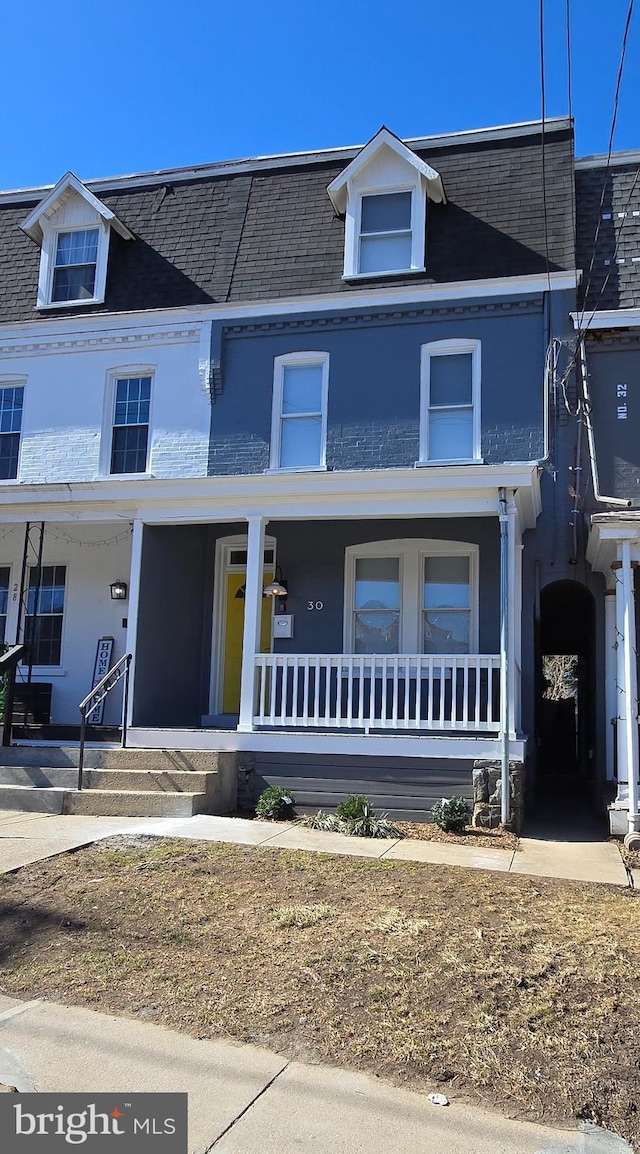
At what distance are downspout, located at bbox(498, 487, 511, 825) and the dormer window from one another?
26.5ft

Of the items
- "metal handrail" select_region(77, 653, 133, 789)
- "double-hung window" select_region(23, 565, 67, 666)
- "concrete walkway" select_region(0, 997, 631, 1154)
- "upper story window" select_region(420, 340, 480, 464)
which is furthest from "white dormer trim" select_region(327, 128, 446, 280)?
"concrete walkway" select_region(0, 997, 631, 1154)

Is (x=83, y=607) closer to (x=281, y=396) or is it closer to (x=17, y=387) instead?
(x=17, y=387)

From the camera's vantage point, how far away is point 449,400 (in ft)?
42.2

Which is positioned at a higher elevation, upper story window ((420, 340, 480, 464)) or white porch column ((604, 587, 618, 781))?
upper story window ((420, 340, 480, 464))

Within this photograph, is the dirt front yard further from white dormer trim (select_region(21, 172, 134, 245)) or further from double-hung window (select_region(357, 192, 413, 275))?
white dormer trim (select_region(21, 172, 134, 245))

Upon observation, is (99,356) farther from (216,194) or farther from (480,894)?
(480,894)

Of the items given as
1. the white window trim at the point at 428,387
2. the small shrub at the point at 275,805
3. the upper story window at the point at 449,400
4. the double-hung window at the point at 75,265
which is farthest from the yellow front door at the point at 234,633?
the double-hung window at the point at 75,265

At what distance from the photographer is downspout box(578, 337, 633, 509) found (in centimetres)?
1162

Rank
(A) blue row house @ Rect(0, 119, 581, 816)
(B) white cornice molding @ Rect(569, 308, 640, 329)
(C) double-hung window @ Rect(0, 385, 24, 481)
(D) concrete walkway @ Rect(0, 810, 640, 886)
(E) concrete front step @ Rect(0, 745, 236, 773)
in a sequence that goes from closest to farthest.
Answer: (D) concrete walkway @ Rect(0, 810, 640, 886)
(E) concrete front step @ Rect(0, 745, 236, 773)
(A) blue row house @ Rect(0, 119, 581, 816)
(B) white cornice molding @ Rect(569, 308, 640, 329)
(C) double-hung window @ Rect(0, 385, 24, 481)

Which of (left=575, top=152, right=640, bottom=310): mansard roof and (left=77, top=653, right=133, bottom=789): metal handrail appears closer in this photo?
(left=77, top=653, right=133, bottom=789): metal handrail

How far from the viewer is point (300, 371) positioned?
1359 cm

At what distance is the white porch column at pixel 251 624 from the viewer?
35.8ft

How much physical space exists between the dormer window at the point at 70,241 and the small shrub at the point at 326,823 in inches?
367

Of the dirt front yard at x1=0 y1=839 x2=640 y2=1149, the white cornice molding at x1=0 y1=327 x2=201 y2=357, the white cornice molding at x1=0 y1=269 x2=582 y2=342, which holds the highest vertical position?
the white cornice molding at x1=0 y1=269 x2=582 y2=342
